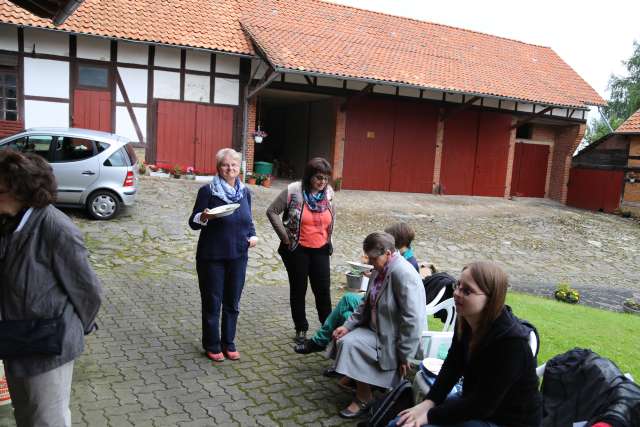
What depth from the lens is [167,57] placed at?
14828mm

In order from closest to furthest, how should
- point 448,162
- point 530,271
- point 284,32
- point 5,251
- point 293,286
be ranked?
1. point 5,251
2. point 293,286
3. point 530,271
4. point 284,32
5. point 448,162

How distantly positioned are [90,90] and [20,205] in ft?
43.3

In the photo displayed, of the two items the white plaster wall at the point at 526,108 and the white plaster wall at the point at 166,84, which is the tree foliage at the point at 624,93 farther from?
the white plaster wall at the point at 166,84

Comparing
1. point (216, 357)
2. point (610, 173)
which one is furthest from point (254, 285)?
point (610, 173)

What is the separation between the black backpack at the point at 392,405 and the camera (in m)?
3.02

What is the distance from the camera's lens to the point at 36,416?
2436 mm

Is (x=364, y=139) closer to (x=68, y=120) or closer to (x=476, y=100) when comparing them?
(x=476, y=100)

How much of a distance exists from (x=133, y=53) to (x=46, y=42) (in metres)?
2.11

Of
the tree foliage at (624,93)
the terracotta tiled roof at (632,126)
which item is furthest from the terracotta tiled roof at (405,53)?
the tree foliage at (624,93)

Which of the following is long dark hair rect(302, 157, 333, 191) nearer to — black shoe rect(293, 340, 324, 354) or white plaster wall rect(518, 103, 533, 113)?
black shoe rect(293, 340, 324, 354)

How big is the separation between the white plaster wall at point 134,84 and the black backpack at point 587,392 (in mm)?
13984

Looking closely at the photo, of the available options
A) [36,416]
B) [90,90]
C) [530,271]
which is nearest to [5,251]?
[36,416]

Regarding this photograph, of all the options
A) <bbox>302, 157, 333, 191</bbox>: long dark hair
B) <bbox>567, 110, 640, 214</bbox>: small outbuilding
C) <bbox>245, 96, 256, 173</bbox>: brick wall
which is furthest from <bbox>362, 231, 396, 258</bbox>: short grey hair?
<bbox>567, 110, 640, 214</bbox>: small outbuilding

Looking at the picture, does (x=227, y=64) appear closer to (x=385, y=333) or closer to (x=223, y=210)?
(x=223, y=210)
